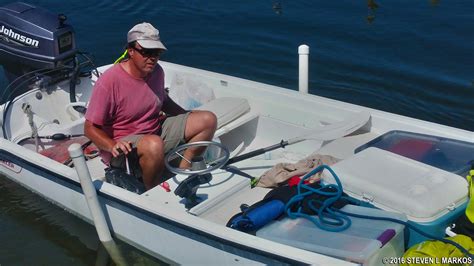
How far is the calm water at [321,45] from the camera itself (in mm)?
6461

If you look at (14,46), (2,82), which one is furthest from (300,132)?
(2,82)

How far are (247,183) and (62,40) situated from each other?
2.37 meters

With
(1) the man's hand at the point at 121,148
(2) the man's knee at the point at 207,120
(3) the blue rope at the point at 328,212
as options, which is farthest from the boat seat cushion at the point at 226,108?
(3) the blue rope at the point at 328,212

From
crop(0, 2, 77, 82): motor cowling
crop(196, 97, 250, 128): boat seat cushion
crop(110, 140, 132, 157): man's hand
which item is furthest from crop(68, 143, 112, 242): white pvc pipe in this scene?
crop(0, 2, 77, 82): motor cowling

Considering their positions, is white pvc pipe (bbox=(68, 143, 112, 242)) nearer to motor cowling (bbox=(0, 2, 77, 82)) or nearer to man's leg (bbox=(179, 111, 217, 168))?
man's leg (bbox=(179, 111, 217, 168))

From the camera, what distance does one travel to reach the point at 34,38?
537cm

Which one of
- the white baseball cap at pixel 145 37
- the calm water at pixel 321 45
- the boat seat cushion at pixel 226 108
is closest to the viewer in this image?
the white baseball cap at pixel 145 37

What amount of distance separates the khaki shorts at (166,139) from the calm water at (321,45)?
3.47 feet

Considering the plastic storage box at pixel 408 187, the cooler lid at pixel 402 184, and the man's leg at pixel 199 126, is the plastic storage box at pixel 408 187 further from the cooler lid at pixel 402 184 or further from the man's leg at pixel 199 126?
the man's leg at pixel 199 126

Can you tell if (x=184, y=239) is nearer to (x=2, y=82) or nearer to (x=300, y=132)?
(x=300, y=132)

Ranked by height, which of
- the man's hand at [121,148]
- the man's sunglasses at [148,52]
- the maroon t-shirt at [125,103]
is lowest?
the man's hand at [121,148]

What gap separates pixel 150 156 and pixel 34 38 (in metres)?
2.01

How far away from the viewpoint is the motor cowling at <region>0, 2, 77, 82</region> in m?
5.35

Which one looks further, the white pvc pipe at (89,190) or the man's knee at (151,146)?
the man's knee at (151,146)
